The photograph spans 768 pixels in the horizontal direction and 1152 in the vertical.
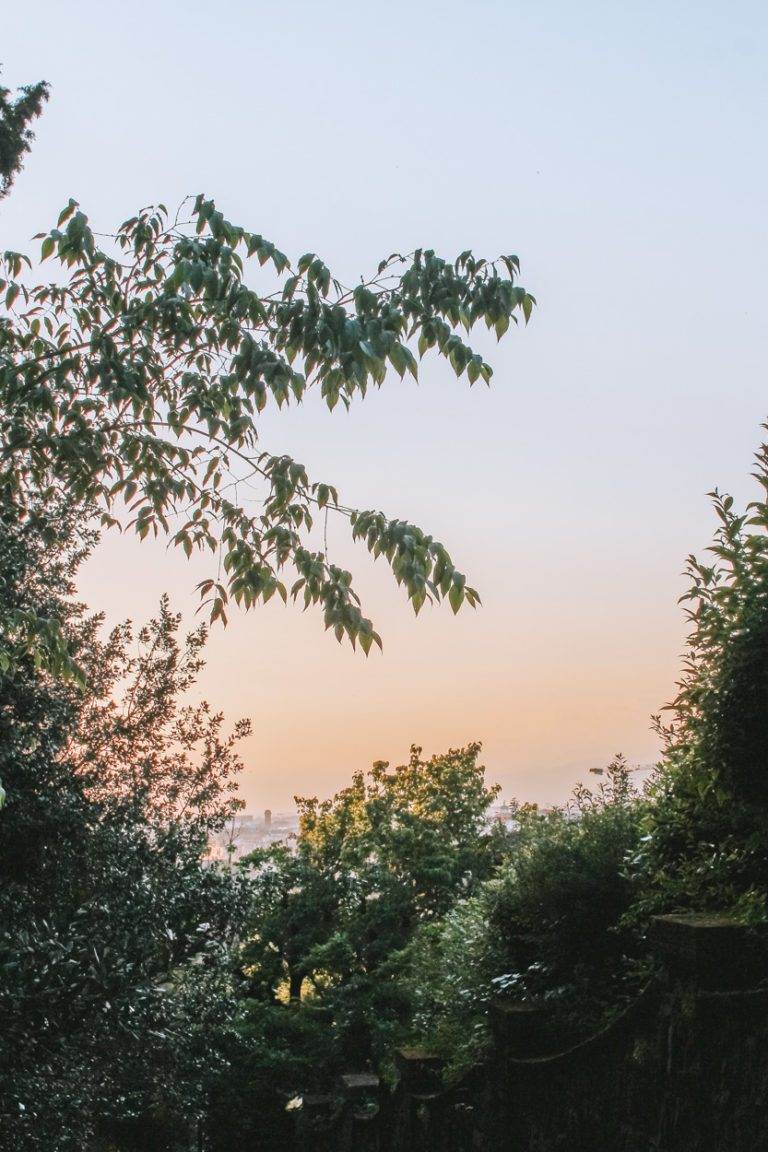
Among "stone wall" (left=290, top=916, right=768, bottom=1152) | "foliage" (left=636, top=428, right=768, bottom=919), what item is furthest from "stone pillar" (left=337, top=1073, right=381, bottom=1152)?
"foliage" (left=636, top=428, right=768, bottom=919)

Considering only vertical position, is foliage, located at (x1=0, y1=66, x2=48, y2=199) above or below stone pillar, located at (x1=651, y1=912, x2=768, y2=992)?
above

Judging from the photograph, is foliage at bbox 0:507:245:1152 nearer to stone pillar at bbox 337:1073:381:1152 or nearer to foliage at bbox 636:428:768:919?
stone pillar at bbox 337:1073:381:1152

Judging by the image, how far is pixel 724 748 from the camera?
12.8ft

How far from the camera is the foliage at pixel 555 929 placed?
19.0 ft

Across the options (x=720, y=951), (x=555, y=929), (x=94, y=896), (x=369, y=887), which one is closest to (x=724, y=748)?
(x=720, y=951)

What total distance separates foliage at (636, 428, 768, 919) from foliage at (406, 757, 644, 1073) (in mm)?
659

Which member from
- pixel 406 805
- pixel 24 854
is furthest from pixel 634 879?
pixel 406 805

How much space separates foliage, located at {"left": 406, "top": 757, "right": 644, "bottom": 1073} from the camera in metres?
5.79

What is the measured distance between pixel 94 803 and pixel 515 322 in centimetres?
686

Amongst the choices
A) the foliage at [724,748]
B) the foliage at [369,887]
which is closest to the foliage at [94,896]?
the foliage at [724,748]

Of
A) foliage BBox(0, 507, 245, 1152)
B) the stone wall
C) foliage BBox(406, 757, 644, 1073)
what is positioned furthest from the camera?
foliage BBox(0, 507, 245, 1152)

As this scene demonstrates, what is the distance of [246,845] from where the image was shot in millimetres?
26094

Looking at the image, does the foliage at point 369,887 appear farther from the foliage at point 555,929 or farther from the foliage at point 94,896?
the foliage at point 555,929

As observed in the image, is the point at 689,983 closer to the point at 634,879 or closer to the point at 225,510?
the point at 634,879
